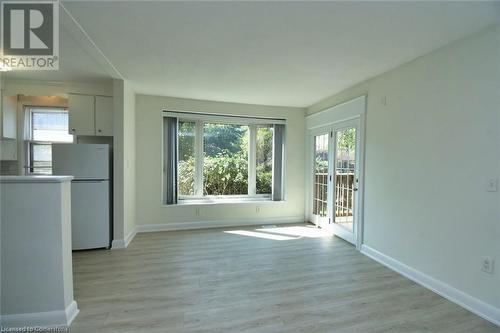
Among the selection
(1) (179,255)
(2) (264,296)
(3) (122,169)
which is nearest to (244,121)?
(3) (122,169)

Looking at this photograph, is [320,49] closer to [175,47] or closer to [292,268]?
[175,47]

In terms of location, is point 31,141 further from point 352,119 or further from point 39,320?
point 352,119

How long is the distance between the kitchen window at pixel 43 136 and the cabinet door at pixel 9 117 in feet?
0.58

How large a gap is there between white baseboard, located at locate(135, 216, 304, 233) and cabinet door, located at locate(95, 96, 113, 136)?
1.76 m

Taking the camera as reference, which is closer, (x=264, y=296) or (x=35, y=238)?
(x=35, y=238)

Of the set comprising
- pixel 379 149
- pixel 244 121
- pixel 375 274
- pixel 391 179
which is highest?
pixel 244 121

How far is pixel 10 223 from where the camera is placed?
1.78 metres

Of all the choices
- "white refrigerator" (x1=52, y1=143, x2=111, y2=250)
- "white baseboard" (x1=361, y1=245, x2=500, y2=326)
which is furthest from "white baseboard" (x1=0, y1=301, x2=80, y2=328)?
"white baseboard" (x1=361, y1=245, x2=500, y2=326)

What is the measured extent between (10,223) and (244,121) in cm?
376

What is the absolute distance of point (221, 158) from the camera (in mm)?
4965

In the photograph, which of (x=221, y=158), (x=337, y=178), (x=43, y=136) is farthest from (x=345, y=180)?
(x=43, y=136)

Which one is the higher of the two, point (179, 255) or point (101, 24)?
point (101, 24)

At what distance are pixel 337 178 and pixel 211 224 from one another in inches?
98.8

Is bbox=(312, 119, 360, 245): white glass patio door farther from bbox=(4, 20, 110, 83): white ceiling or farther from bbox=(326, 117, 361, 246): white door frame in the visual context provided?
bbox=(4, 20, 110, 83): white ceiling
